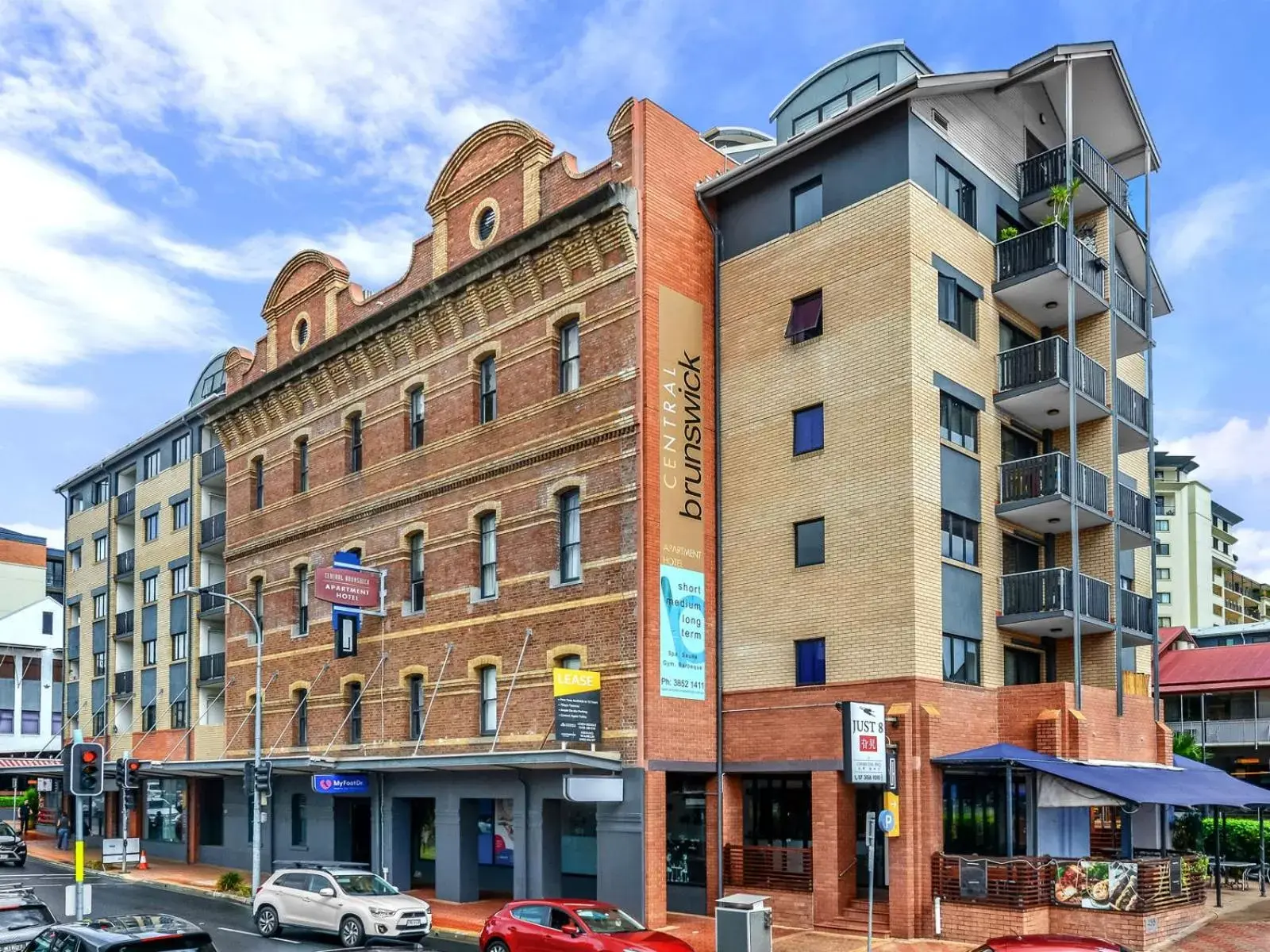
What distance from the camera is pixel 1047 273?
2947 cm

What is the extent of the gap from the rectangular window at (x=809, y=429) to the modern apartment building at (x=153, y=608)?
24717mm

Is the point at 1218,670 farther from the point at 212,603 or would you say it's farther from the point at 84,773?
the point at 84,773

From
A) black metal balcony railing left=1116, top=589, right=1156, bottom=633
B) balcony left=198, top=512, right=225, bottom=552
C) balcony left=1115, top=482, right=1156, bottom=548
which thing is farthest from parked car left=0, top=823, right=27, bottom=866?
balcony left=1115, top=482, right=1156, bottom=548

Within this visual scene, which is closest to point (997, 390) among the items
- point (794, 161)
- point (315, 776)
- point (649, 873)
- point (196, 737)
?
point (794, 161)

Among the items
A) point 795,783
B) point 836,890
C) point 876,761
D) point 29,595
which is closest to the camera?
point 876,761

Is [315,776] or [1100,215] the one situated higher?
[1100,215]

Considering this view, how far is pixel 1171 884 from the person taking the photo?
26.3m

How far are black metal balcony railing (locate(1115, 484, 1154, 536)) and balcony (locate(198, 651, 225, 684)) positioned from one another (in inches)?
1202

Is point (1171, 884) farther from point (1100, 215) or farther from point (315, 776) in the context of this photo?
point (315, 776)

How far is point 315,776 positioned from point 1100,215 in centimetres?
2463

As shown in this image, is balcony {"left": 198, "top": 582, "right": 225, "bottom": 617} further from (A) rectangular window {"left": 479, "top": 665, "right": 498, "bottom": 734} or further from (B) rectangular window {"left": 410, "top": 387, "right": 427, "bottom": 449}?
(A) rectangular window {"left": 479, "top": 665, "right": 498, "bottom": 734}

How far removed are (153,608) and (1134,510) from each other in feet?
125

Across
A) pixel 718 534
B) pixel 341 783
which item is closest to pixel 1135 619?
pixel 718 534

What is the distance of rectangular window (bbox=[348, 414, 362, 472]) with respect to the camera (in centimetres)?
Result: 3891
